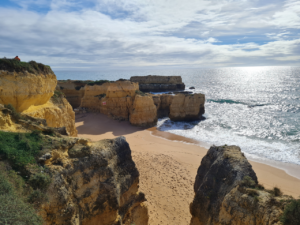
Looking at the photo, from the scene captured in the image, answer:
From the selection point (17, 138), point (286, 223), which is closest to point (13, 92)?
point (17, 138)

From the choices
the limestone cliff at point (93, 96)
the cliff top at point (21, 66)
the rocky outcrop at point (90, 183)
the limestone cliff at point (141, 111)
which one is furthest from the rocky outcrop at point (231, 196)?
the limestone cliff at point (93, 96)

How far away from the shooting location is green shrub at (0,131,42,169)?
5887 millimetres

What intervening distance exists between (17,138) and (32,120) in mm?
2251

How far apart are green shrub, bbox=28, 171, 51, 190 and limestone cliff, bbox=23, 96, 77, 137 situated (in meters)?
5.75

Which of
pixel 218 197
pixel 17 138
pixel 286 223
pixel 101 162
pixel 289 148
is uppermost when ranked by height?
pixel 17 138

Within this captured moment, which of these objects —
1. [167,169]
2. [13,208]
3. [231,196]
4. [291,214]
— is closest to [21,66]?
[13,208]

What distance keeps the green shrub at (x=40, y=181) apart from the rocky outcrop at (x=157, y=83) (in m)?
56.9

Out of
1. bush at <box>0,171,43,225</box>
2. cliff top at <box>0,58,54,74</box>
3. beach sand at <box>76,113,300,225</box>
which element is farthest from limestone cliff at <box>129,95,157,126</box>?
bush at <box>0,171,43,225</box>

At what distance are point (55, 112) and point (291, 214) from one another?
1247 cm

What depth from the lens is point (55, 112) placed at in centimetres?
1265

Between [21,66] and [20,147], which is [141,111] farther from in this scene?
[20,147]

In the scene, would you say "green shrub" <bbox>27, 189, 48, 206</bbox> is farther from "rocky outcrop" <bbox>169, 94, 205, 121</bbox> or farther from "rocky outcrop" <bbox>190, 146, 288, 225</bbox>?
"rocky outcrop" <bbox>169, 94, 205, 121</bbox>

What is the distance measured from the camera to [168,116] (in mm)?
37156

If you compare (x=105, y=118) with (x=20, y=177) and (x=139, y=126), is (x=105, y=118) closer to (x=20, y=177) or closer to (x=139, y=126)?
(x=139, y=126)
